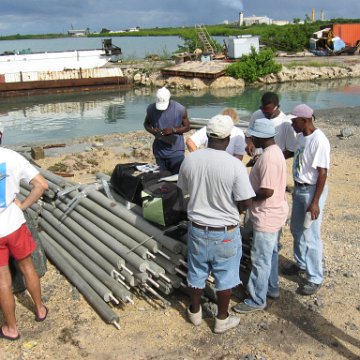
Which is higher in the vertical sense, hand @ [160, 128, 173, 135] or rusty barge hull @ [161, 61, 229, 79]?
rusty barge hull @ [161, 61, 229, 79]

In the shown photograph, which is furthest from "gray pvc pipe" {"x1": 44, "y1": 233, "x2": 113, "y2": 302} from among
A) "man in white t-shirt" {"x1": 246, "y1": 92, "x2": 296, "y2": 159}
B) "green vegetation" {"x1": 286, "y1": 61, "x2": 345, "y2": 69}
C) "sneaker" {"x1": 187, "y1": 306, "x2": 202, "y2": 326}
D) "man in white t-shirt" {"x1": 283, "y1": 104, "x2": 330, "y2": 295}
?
"green vegetation" {"x1": 286, "y1": 61, "x2": 345, "y2": 69}

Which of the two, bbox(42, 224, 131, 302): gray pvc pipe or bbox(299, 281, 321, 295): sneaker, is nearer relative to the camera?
bbox(42, 224, 131, 302): gray pvc pipe

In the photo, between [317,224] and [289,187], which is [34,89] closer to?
[289,187]

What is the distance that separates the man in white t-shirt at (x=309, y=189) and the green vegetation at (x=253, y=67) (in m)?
32.9

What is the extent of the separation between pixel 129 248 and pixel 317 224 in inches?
80.6

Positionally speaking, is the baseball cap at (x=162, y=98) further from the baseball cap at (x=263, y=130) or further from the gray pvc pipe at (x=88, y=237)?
the baseball cap at (x=263, y=130)

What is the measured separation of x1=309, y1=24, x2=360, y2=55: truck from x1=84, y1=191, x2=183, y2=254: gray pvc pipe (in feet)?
161

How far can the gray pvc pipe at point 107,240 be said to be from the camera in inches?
174

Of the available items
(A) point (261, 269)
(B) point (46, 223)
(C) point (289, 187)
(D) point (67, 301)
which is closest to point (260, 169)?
(A) point (261, 269)

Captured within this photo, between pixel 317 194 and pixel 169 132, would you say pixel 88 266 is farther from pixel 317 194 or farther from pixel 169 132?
pixel 317 194

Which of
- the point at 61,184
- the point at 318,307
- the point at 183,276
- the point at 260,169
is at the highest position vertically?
the point at 260,169

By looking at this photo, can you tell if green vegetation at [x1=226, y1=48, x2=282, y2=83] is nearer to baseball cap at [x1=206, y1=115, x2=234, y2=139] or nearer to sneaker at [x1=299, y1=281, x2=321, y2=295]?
sneaker at [x1=299, y1=281, x2=321, y2=295]

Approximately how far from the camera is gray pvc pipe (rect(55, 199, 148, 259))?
14.9 feet

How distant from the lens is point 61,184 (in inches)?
255
